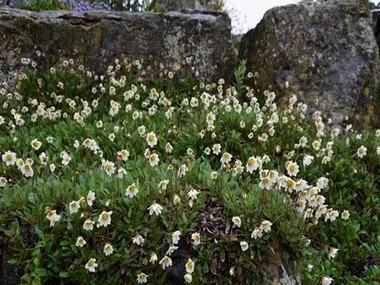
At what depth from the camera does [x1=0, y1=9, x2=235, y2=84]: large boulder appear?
6.21 meters

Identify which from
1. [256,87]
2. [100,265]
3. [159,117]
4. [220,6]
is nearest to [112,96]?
[159,117]

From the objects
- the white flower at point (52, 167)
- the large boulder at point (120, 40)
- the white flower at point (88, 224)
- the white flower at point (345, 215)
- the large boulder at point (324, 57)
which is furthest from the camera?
the large boulder at point (324, 57)

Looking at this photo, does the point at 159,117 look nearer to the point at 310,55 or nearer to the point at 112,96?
the point at 112,96

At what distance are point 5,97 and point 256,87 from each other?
→ 2.49 m

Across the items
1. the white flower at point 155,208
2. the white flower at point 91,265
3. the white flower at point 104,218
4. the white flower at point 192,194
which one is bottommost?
the white flower at point 91,265

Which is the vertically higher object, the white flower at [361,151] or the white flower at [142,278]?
the white flower at [361,151]

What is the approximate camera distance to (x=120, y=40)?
21.2 ft

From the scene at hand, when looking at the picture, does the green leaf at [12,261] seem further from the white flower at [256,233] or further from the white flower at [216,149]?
the white flower at [216,149]

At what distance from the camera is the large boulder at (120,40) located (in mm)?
6211

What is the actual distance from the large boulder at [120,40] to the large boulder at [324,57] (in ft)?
1.63

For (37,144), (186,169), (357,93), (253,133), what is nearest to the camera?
(186,169)

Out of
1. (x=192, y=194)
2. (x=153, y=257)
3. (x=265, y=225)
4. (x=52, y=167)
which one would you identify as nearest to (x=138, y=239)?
(x=153, y=257)

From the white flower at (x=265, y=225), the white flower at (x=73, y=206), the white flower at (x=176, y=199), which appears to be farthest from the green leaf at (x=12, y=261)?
the white flower at (x=265, y=225)

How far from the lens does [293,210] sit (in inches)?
133
